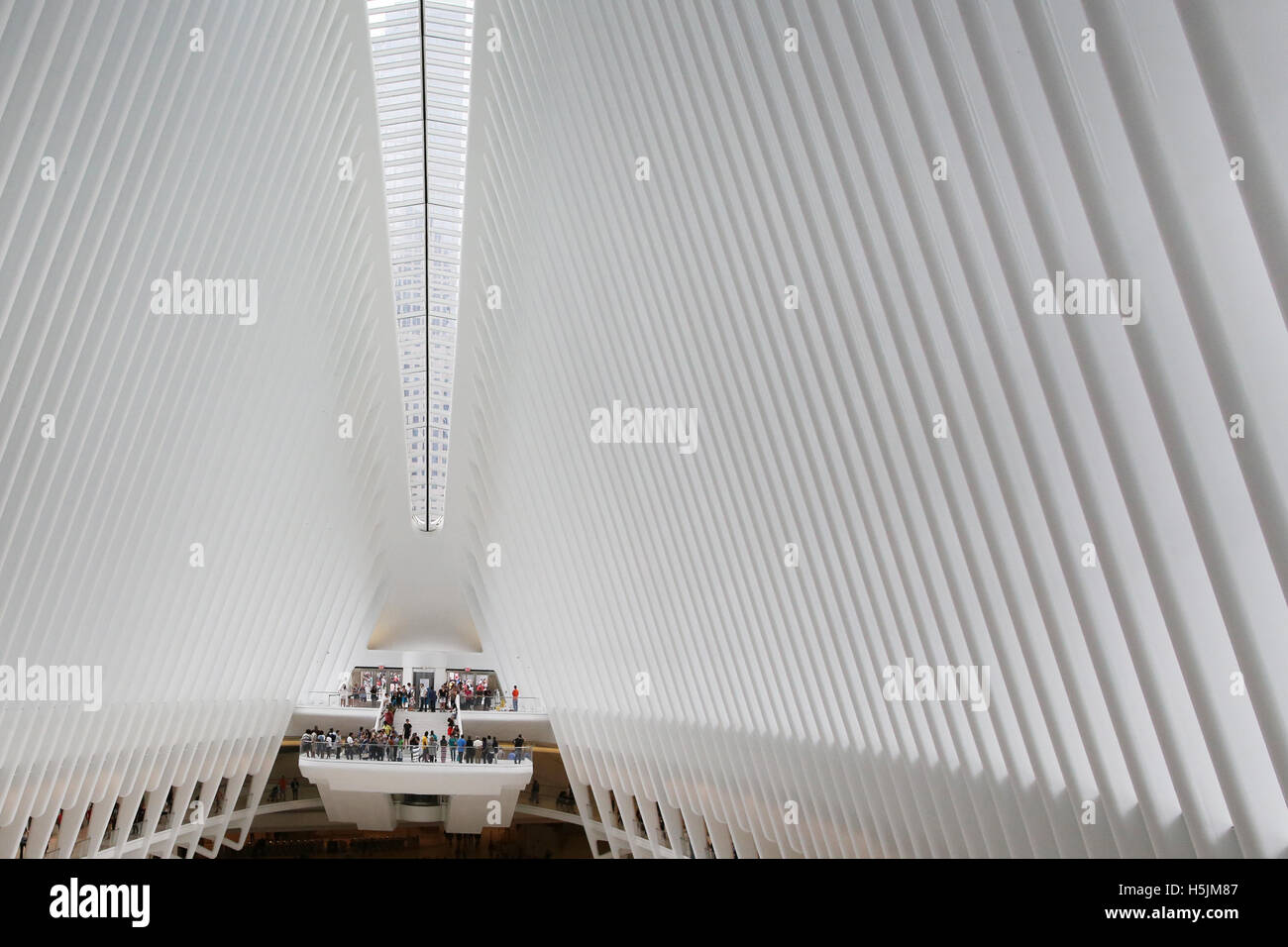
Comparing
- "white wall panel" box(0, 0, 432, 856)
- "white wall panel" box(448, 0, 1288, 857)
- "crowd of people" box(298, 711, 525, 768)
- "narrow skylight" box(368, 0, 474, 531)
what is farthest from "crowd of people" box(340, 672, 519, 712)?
"white wall panel" box(448, 0, 1288, 857)

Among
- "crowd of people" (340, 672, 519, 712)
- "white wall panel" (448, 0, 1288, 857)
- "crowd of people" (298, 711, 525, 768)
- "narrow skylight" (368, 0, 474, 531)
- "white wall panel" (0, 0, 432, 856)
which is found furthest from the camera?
"crowd of people" (340, 672, 519, 712)

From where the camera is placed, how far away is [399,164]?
704 inches

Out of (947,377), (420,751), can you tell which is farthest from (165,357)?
(420,751)

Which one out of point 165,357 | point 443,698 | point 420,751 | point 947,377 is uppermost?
point 165,357

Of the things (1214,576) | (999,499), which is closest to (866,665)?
(999,499)

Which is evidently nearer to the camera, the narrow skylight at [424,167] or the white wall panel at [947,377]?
the white wall panel at [947,377]

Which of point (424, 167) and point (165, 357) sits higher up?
point (424, 167)

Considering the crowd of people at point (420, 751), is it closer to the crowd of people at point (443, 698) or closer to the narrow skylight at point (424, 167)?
the crowd of people at point (443, 698)

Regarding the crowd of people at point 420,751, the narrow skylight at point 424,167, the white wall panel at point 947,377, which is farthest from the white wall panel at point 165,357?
the white wall panel at point 947,377

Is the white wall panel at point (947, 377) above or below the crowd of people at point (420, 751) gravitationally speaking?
above

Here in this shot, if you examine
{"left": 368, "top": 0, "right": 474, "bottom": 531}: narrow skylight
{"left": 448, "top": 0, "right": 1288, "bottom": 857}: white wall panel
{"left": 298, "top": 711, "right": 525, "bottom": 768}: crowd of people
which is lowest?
{"left": 298, "top": 711, "right": 525, "bottom": 768}: crowd of people

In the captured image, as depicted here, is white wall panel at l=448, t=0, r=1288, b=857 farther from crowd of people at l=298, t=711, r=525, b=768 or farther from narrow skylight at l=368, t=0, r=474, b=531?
crowd of people at l=298, t=711, r=525, b=768

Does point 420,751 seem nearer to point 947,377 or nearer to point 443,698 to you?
point 443,698

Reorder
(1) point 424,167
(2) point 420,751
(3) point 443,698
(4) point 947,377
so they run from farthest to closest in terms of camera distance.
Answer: (3) point 443,698
(2) point 420,751
(1) point 424,167
(4) point 947,377
